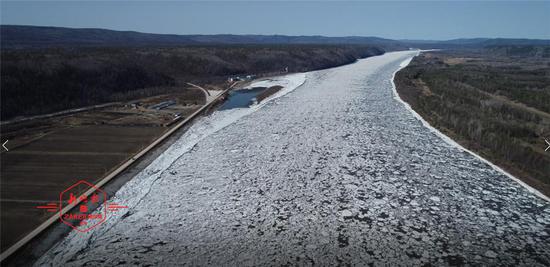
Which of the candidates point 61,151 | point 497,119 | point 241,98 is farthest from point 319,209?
point 241,98

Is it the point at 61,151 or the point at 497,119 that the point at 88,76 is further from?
the point at 497,119

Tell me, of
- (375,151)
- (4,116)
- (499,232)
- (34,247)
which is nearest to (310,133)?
(375,151)

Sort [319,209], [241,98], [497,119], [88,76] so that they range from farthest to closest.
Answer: [241,98] → [88,76] → [497,119] → [319,209]

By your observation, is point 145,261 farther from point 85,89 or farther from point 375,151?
point 85,89

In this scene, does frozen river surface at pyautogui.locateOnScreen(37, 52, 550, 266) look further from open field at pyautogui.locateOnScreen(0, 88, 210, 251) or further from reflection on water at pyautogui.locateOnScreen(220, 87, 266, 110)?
reflection on water at pyautogui.locateOnScreen(220, 87, 266, 110)

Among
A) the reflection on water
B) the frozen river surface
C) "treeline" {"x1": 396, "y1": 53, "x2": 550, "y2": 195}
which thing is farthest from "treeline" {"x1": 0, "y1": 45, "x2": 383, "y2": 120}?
"treeline" {"x1": 396, "y1": 53, "x2": 550, "y2": 195}

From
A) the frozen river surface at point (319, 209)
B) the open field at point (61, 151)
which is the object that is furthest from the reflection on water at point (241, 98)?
the frozen river surface at point (319, 209)
